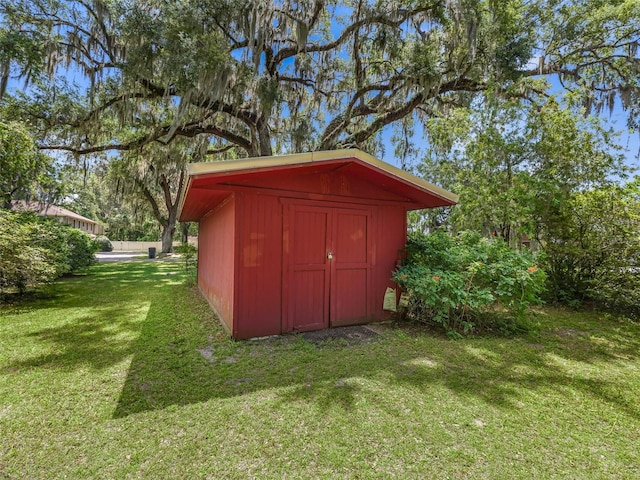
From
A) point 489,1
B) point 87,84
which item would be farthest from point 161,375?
point 489,1

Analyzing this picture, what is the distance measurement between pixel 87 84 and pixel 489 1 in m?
11.2

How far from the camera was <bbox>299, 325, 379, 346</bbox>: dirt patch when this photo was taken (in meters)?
4.25

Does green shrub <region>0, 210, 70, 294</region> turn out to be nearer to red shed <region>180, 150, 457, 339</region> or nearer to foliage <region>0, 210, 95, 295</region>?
foliage <region>0, 210, 95, 295</region>

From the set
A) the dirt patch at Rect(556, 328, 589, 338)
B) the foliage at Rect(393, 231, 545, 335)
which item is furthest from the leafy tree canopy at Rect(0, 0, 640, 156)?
Result: the dirt patch at Rect(556, 328, 589, 338)

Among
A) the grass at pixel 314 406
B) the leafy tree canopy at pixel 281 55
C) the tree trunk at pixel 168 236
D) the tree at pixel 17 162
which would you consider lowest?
the grass at pixel 314 406

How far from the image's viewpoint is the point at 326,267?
15.7 ft

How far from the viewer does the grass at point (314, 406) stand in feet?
6.31

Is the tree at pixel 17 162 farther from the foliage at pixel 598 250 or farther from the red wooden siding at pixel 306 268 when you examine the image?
the foliage at pixel 598 250

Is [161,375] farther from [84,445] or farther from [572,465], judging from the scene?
[572,465]

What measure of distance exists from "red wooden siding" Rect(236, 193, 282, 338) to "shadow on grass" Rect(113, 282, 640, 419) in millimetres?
300

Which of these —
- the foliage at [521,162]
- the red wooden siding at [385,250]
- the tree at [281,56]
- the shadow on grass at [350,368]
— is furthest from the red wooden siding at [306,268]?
the tree at [281,56]

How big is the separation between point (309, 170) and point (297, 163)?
0.53 metres

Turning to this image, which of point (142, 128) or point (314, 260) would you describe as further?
point (142, 128)

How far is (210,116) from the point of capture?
9.79 metres
